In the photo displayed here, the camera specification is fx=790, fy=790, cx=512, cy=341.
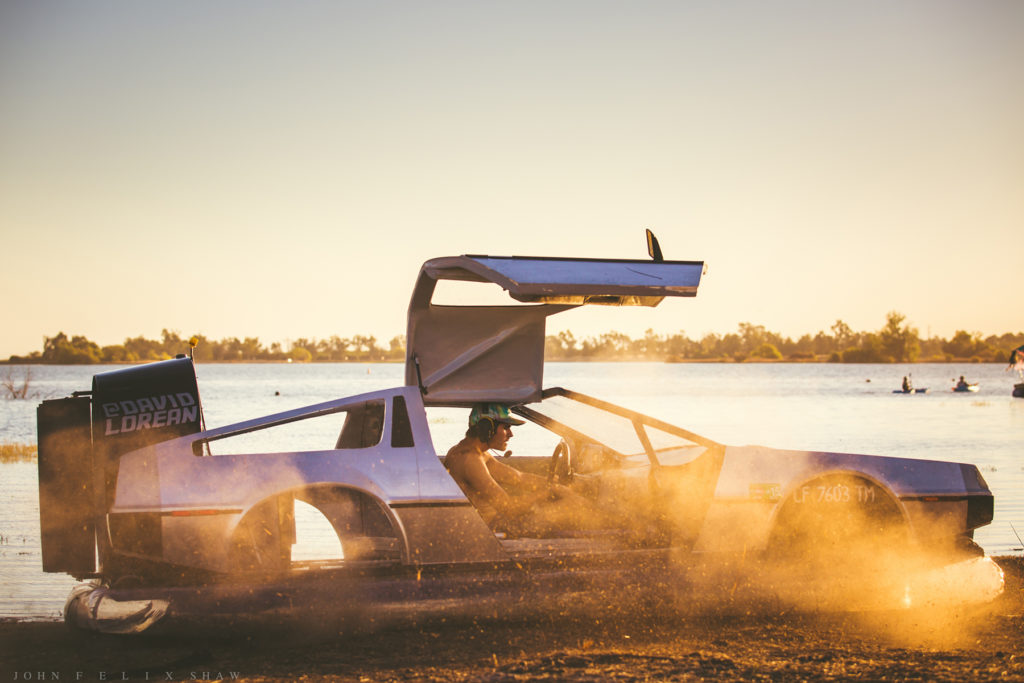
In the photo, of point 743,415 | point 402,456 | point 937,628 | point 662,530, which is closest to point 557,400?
point 662,530

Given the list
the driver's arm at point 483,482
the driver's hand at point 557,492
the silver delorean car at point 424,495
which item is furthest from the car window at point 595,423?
the driver's arm at point 483,482

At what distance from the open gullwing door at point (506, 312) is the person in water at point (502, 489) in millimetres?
233

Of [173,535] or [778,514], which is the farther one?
[778,514]

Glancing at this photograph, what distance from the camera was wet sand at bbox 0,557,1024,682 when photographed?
412 cm

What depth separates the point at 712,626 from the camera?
489 cm

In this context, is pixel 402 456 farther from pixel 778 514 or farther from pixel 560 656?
pixel 778 514

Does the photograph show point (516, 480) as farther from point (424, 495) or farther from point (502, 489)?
point (424, 495)

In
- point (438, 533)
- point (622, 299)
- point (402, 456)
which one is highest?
point (622, 299)

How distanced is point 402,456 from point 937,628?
11.5ft

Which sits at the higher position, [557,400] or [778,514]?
[557,400]

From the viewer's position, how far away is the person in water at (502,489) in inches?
198

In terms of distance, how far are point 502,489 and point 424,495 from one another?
80cm

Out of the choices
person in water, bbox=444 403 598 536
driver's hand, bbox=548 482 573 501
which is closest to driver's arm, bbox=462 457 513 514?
person in water, bbox=444 403 598 536

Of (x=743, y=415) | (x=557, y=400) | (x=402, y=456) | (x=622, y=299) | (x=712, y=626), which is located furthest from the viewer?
(x=743, y=415)
